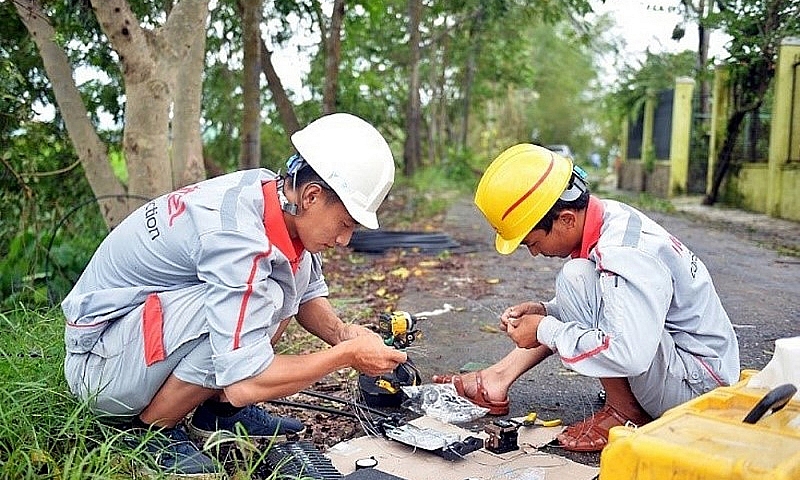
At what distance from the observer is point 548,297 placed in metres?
6.02

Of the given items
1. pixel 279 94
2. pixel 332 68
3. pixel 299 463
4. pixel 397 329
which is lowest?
pixel 299 463

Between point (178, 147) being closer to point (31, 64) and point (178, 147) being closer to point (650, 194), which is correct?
point (31, 64)

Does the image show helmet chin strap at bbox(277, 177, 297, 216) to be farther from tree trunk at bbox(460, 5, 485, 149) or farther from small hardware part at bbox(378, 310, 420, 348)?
tree trunk at bbox(460, 5, 485, 149)

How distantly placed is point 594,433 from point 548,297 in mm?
3033

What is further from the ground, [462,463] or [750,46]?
[750,46]

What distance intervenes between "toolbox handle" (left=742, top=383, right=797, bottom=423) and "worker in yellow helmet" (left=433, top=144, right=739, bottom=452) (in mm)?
728

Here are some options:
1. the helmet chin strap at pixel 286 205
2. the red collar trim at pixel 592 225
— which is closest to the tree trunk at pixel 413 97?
the red collar trim at pixel 592 225

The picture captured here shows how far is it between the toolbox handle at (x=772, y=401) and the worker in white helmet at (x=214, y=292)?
3.71 ft

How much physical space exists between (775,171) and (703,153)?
4.09 m

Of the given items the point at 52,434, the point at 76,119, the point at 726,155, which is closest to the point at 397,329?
the point at 52,434

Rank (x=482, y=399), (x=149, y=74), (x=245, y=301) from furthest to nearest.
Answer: (x=149, y=74), (x=482, y=399), (x=245, y=301)

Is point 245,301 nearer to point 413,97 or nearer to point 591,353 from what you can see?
point 591,353

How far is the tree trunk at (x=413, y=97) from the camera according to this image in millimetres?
15195

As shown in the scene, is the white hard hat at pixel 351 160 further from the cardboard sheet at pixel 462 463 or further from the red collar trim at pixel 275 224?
the cardboard sheet at pixel 462 463
